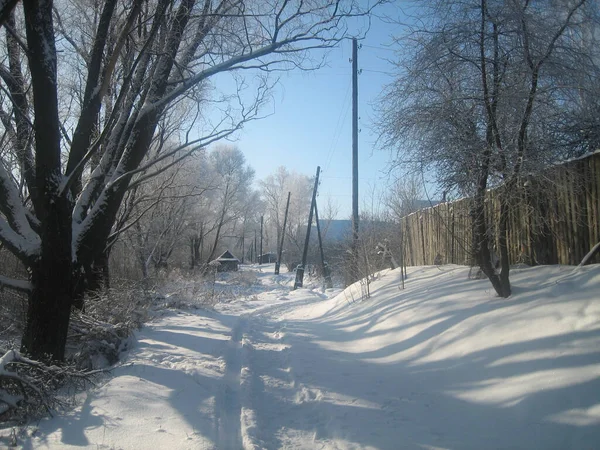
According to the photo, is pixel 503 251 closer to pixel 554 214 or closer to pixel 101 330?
pixel 554 214

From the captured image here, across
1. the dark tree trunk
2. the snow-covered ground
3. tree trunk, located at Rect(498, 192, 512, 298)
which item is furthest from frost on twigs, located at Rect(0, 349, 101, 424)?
tree trunk, located at Rect(498, 192, 512, 298)

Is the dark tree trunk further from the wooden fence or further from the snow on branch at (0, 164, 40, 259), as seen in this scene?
the snow on branch at (0, 164, 40, 259)

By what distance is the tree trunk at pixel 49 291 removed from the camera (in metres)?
4.68

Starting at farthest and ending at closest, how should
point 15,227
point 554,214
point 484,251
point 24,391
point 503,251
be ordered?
point 554,214 → point 484,251 → point 503,251 → point 15,227 → point 24,391

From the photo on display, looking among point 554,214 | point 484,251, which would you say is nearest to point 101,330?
point 484,251

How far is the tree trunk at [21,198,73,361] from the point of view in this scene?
4684mm

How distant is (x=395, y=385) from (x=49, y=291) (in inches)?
169

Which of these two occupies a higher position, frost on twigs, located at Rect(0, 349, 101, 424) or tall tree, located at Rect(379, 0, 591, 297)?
tall tree, located at Rect(379, 0, 591, 297)

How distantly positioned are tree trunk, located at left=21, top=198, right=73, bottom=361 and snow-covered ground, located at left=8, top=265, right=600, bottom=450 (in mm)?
886

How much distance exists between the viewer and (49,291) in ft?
15.6

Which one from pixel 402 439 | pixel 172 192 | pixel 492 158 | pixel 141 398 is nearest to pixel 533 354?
pixel 402 439

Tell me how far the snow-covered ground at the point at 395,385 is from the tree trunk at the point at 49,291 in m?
0.89

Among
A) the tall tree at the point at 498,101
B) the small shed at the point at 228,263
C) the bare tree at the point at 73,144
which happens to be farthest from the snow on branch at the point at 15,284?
the small shed at the point at 228,263

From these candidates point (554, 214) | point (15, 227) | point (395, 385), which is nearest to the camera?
point (395, 385)
